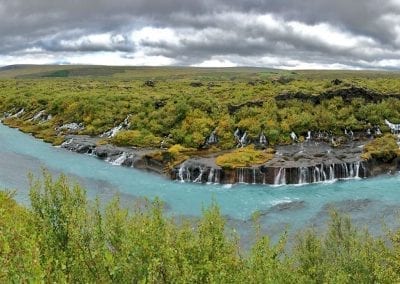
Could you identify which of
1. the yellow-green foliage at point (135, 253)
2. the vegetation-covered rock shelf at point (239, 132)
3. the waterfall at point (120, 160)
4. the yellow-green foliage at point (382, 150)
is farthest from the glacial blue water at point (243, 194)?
the yellow-green foliage at point (135, 253)

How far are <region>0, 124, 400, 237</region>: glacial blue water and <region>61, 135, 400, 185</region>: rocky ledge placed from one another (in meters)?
1.60

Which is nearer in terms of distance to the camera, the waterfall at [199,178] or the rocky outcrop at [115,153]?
the waterfall at [199,178]

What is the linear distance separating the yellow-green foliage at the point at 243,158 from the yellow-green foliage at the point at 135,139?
16.5 metres

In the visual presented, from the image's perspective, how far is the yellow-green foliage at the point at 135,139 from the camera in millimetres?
78044

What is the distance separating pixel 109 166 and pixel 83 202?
48.0m

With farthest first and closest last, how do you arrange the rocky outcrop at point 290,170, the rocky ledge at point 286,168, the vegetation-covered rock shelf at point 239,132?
the vegetation-covered rock shelf at point 239,132 → the rocky ledge at point 286,168 → the rocky outcrop at point 290,170

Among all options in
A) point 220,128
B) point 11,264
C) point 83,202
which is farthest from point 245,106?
point 11,264

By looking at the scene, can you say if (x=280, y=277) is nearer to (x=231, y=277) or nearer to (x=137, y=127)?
(x=231, y=277)

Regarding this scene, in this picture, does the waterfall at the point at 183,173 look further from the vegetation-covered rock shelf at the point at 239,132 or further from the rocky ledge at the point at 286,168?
the vegetation-covered rock shelf at the point at 239,132

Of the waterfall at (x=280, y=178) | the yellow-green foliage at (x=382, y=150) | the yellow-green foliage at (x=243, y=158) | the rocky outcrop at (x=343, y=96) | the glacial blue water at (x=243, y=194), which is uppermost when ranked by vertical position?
the rocky outcrop at (x=343, y=96)

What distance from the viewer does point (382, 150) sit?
207 ft

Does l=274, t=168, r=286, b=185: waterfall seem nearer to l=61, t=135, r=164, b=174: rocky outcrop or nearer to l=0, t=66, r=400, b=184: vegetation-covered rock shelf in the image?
l=0, t=66, r=400, b=184: vegetation-covered rock shelf

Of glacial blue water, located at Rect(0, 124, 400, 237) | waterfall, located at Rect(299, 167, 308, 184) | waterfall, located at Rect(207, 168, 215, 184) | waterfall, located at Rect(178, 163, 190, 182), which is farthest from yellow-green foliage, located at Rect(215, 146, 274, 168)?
waterfall, located at Rect(299, 167, 308, 184)

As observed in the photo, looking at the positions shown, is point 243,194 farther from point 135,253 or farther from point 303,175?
point 135,253
